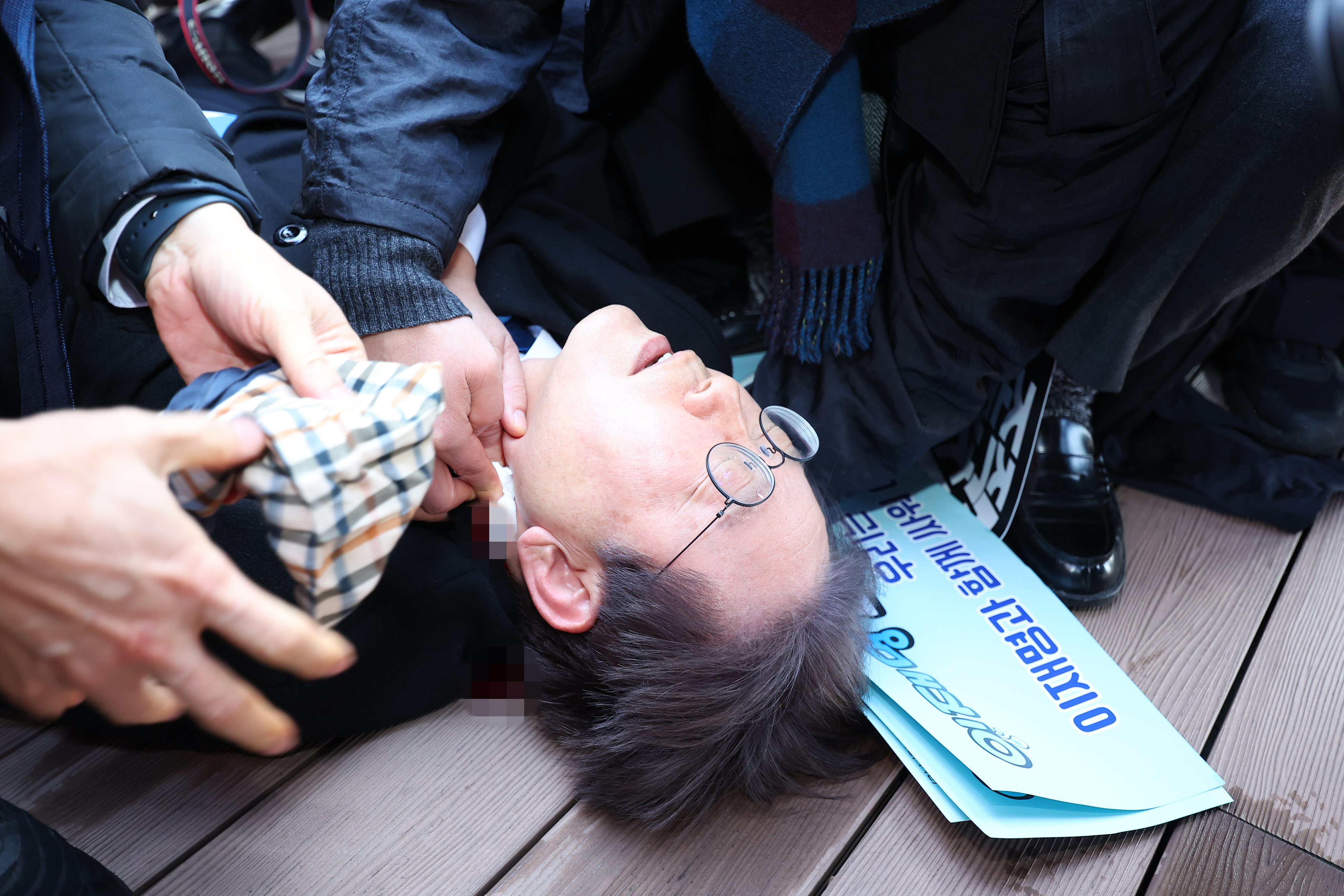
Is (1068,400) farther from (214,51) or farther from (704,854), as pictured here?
(214,51)

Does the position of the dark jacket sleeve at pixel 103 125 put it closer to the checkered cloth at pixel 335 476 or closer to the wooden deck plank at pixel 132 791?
the checkered cloth at pixel 335 476

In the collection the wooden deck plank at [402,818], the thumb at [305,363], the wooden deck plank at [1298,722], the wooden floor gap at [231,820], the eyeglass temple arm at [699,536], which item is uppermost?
the thumb at [305,363]

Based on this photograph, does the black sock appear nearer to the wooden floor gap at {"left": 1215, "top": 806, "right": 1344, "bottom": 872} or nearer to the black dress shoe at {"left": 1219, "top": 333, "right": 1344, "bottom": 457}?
the black dress shoe at {"left": 1219, "top": 333, "right": 1344, "bottom": 457}

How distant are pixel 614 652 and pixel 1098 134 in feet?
2.89

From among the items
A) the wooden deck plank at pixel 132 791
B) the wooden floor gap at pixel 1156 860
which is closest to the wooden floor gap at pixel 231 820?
the wooden deck plank at pixel 132 791

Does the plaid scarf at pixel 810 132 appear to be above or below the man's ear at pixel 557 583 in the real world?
above

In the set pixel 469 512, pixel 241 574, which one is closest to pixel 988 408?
pixel 469 512

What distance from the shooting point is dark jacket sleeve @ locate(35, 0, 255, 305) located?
802mm

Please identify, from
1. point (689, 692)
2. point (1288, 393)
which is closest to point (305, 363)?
point (689, 692)

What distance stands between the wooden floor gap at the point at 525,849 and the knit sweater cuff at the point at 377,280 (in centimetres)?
62

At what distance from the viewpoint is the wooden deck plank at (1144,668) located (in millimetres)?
988

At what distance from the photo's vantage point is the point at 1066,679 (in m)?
1.14

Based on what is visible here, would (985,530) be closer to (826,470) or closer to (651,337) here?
(826,470)

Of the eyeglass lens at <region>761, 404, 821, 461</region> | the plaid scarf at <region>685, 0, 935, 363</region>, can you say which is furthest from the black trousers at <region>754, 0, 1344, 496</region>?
the eyeglass lens at <region>761, 404, 821, 461</region>
